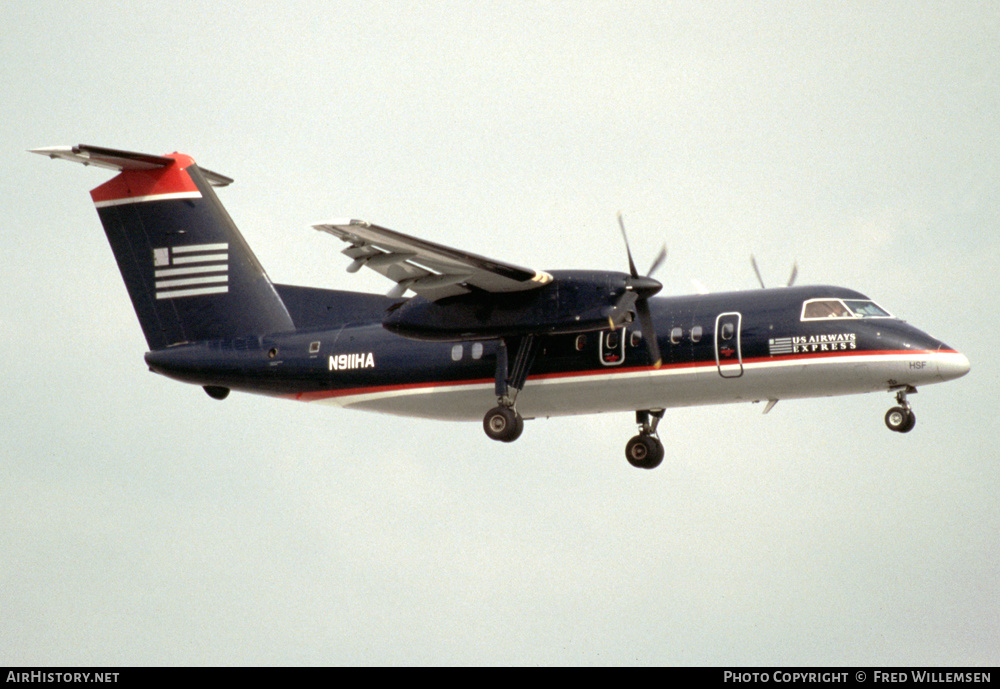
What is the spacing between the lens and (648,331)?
2433 cm

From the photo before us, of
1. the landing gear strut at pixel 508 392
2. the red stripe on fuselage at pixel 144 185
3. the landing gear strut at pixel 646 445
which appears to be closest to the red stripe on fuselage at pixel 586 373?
the landing gear strut at pixel 508 392

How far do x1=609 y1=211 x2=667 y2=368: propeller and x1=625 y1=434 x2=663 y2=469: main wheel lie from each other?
3172mm

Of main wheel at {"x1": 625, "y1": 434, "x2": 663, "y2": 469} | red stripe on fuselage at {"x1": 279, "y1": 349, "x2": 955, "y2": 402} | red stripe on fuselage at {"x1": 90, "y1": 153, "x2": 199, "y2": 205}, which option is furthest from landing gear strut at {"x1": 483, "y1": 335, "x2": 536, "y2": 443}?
red stripe on fuselage at {"x1": 90, "y1": 153, "x2": 199, "y2": 205}

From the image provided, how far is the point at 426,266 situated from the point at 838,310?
24.2 ft

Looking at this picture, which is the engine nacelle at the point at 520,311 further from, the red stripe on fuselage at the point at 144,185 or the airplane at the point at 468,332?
the red stripe on fuselage at the point at 144,185

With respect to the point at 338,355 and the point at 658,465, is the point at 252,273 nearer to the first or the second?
the point at 338,355

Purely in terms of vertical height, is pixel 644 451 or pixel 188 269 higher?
pixel 188 269

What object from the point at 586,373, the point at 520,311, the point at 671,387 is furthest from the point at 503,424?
the point at 671,387

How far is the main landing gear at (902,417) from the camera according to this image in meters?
23.3

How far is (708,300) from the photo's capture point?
2448 cm

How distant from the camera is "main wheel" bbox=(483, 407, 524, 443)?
81.0 ft

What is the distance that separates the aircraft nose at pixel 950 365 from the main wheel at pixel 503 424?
7533mm

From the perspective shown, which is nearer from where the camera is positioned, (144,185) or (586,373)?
(586,373)

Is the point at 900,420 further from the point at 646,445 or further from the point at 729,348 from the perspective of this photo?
the point at 646,445
